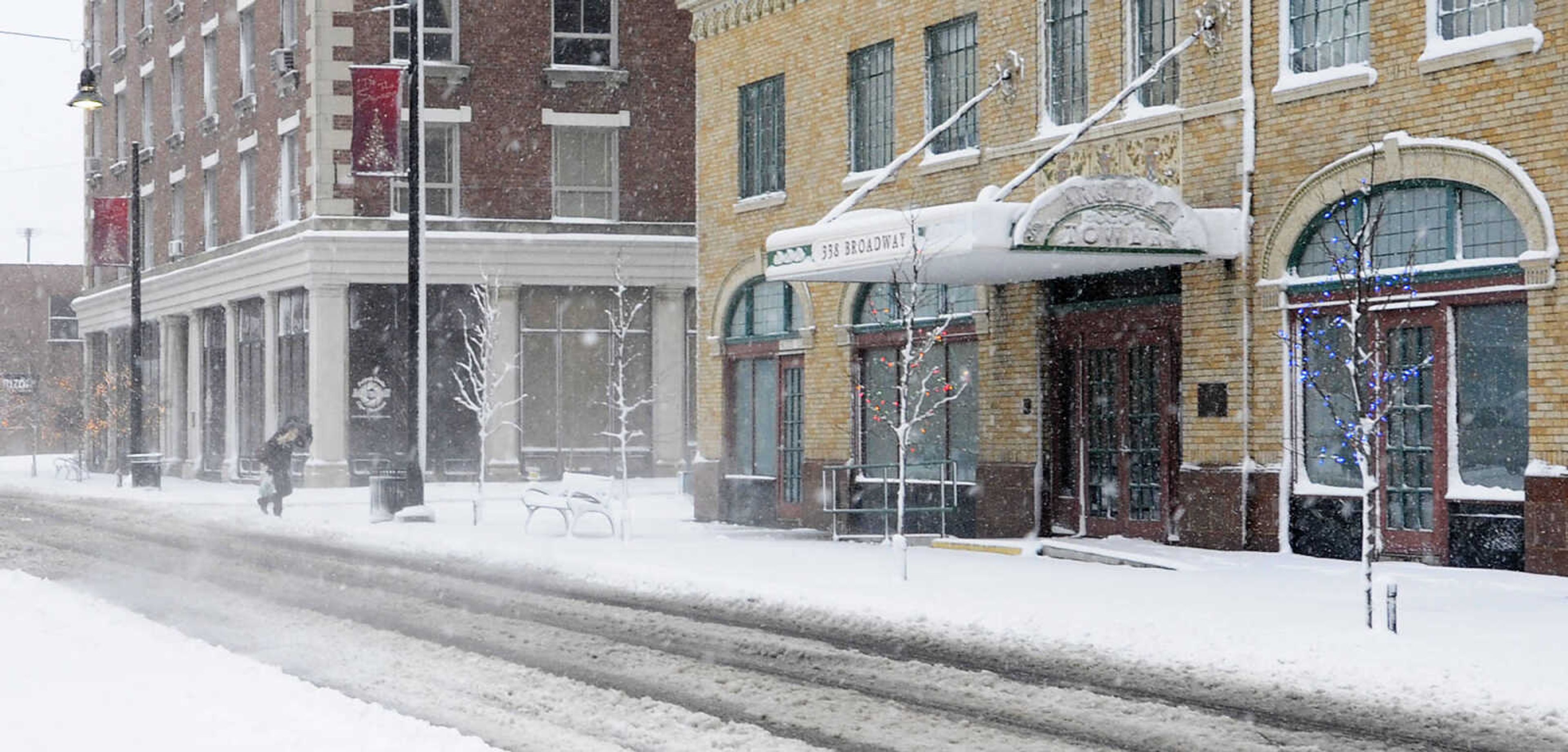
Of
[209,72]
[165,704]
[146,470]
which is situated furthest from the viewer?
[209,72]

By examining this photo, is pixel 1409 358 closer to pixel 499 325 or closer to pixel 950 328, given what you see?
pixel 950 328

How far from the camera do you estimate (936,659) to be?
40.9 feet

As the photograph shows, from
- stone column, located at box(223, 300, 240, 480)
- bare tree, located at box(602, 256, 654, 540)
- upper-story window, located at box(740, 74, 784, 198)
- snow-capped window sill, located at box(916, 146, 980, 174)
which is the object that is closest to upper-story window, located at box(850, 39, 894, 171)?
snow-capped window sill, located at box(916, 146, 980, 174)

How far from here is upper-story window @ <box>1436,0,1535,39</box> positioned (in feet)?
54.0

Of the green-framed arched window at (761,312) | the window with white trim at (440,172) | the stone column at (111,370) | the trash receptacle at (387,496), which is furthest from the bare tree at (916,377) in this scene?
the stone column at (111,370)

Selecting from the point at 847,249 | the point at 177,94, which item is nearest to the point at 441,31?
the point at 177,94

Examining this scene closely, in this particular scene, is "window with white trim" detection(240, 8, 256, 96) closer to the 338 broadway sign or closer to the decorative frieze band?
the decorative frieze band

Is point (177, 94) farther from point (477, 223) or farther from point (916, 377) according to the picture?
point (916, 377)

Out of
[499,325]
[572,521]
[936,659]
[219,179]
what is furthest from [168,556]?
[219,179]

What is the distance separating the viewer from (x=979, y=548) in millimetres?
20859

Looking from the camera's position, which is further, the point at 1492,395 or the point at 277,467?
the point at 277,467

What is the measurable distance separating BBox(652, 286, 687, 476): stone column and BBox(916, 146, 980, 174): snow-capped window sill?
17.1 metres

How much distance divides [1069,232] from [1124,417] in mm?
3261

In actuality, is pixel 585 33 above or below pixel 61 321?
above
